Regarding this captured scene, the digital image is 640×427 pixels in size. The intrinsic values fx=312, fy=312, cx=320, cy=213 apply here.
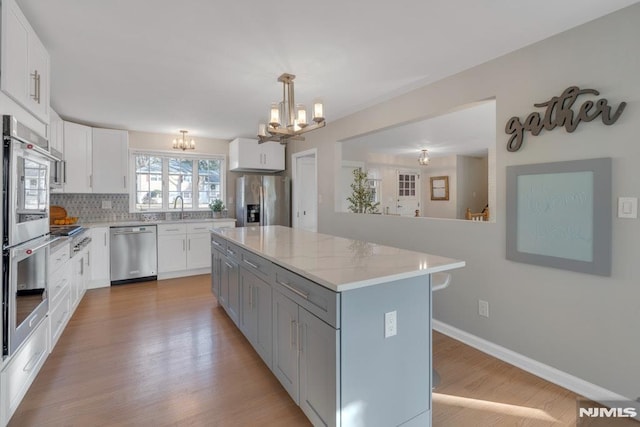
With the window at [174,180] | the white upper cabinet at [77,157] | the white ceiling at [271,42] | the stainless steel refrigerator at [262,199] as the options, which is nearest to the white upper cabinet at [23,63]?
the white ceiling at [271,42]

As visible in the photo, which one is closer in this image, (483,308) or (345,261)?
(345,261)

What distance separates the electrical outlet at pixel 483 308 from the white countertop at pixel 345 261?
1.02 meters

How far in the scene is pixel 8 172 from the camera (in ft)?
5.50

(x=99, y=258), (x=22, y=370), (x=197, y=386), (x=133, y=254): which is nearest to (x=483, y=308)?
(x=197, y=386)

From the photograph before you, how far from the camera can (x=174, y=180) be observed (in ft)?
18.0

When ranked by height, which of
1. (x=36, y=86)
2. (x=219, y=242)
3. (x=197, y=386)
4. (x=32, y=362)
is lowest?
(x=197, y=386)

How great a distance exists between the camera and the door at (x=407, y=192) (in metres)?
7.86

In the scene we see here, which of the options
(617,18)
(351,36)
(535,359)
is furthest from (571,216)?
(351,36)

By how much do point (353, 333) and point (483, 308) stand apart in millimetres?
1686

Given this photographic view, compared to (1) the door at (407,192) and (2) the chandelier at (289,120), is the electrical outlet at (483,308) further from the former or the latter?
(1) the door at (407,192)

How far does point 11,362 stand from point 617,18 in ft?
13.2

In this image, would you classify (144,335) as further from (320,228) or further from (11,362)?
(320,228)

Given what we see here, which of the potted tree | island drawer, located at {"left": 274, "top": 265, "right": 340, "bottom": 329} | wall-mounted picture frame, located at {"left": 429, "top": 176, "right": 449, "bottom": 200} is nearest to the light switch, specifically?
island drawer, located at {"left": 274, "top": 265, "right": 340, "bottom": 329}

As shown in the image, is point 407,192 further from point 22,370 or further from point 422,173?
point 22,370
